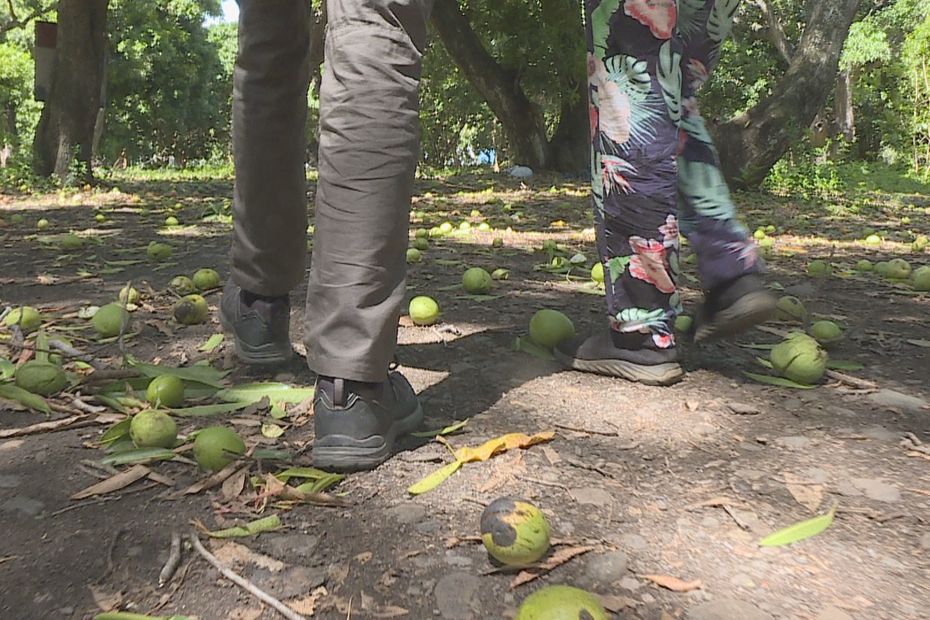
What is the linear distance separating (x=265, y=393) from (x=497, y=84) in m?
12.2

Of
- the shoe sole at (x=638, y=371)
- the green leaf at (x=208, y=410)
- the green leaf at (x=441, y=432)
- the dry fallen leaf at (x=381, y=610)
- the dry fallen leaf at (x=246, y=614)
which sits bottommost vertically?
the dry fallen leaf at (x=246, y=614)

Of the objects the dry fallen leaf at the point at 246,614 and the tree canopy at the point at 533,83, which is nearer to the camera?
the dry fallen leaf at the point at 246,614

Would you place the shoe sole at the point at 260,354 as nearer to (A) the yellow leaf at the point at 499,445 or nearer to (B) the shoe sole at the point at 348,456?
(B) the shoe sole at the point at 348,456

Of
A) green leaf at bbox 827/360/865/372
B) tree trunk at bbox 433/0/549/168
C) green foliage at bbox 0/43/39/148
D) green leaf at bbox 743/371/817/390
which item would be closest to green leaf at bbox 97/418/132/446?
green leaf at bbox 743/371/817/390

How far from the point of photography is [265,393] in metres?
2.44

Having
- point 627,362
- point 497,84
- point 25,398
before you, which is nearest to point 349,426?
point 627,362

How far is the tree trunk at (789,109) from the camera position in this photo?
32.8 feet

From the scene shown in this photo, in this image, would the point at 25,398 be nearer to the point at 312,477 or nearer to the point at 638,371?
the point at 312,477

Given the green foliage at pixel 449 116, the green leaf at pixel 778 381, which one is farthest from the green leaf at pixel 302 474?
the green foliage at pixel 449 116

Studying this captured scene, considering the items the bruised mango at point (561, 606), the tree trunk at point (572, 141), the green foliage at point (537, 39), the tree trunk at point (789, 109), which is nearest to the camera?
the bruised mango at point (561, 606)

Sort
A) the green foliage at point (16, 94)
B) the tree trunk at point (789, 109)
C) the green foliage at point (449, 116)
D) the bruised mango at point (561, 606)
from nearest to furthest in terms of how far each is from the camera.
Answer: the bruised mango at point (561, 606) < the tree trunk at point (789, 109) < the green foliage at point (449, 116) < the green foliage at point (16, 94)

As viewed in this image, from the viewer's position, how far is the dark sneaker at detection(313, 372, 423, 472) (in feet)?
6.21

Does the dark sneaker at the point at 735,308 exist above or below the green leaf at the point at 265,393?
above

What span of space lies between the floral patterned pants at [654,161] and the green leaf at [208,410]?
3.92 feet
